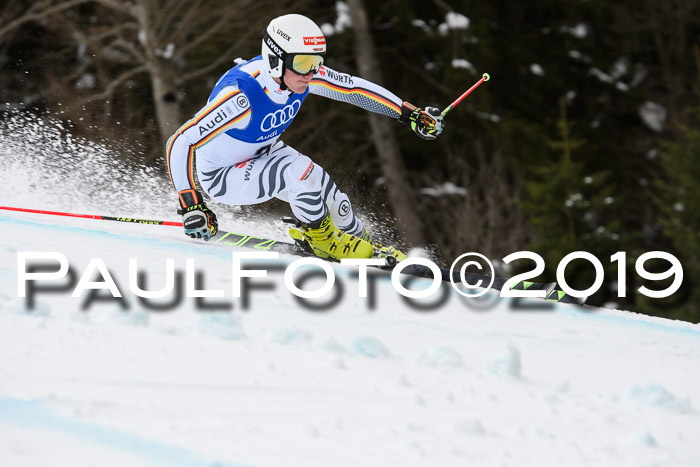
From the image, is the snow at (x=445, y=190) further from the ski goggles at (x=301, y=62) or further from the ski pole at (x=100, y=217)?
the ski goggles at (x=301, y=62)

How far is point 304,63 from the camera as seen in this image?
14.2 feet

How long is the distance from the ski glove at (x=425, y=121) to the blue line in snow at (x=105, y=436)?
3.04 m

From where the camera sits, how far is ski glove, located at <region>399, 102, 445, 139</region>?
4.93 meters

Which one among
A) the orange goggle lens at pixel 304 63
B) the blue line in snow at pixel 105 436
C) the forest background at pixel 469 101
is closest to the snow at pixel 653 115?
the forest background at pixel 469 101

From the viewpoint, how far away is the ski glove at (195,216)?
446 centimetres

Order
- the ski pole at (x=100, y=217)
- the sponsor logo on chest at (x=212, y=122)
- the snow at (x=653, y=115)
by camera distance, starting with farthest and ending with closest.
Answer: the snow at (x=653, y=115) < the ski pole at (x=100, y=217) < the sponsor logo on chest at (x=212, y=122)

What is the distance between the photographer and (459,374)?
3080mm

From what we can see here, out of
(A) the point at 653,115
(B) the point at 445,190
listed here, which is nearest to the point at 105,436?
(B) the point at 445,190

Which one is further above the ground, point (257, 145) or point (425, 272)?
point (257, 145)

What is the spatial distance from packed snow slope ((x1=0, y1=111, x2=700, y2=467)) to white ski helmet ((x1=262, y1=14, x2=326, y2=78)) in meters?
1.04

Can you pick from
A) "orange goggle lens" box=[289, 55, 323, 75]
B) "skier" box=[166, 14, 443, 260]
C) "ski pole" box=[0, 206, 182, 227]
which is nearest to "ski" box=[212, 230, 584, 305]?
"skier" box=[166, 14, 443, 260]

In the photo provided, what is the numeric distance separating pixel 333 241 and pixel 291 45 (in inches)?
49.1

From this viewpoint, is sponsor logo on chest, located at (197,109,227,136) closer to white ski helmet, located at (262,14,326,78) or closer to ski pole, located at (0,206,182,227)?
white ski helmet, located at (262,14,326,78)

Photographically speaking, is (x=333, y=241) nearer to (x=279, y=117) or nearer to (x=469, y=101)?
(x=279, y=117)
